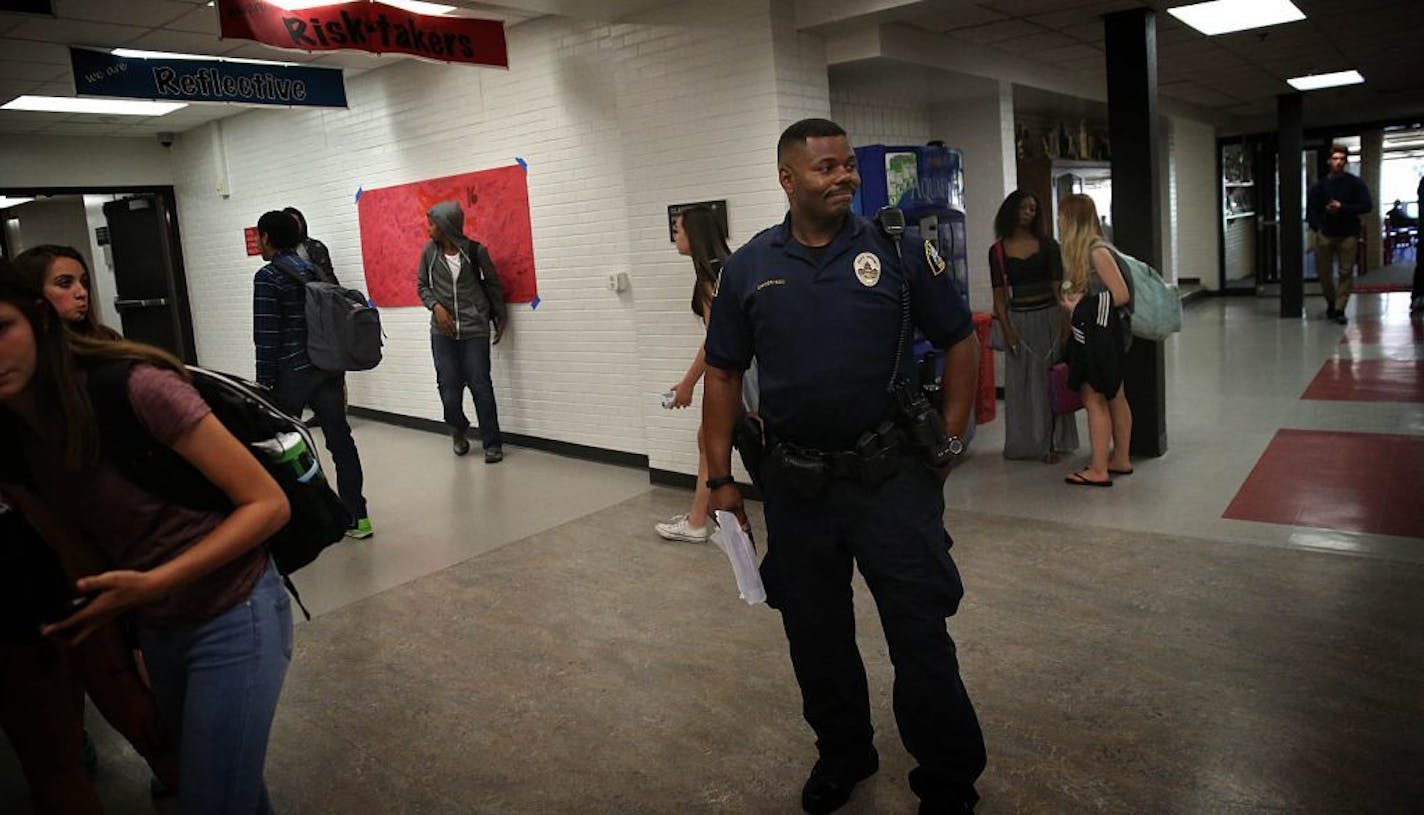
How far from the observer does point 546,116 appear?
21.1 ft

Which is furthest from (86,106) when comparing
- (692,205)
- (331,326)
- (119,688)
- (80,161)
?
(119,688)

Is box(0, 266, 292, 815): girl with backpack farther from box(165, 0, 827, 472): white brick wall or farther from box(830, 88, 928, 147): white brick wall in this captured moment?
box(830, 88, 928, 147): white brick wall

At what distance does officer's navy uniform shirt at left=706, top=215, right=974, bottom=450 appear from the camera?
2.20 m

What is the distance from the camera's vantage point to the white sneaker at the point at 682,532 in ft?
15.6

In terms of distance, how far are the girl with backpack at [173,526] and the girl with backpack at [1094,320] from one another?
4.33 meters

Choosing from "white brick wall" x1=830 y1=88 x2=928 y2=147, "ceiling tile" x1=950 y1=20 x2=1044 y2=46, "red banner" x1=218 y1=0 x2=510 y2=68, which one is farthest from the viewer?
"white brick wall" x1=830 y1=88 x2=928 y2=147

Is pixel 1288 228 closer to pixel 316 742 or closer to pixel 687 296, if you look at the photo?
pixel 687 296

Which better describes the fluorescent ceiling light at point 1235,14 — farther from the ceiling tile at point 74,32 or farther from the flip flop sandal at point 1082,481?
the ceiling tile at point 74,32

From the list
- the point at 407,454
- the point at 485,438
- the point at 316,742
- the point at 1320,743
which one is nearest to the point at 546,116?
the point at 485,438

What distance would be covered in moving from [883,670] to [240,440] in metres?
2.16

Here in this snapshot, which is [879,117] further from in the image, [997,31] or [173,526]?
[173,526]

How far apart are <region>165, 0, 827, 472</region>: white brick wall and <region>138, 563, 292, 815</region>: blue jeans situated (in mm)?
3809

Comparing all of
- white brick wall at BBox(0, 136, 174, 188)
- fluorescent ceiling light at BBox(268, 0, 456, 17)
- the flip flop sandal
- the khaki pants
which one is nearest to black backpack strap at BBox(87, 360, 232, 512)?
fluorescent ceiling light at BBox(268, 0, 456, 17)

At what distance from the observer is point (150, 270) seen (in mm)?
10125
